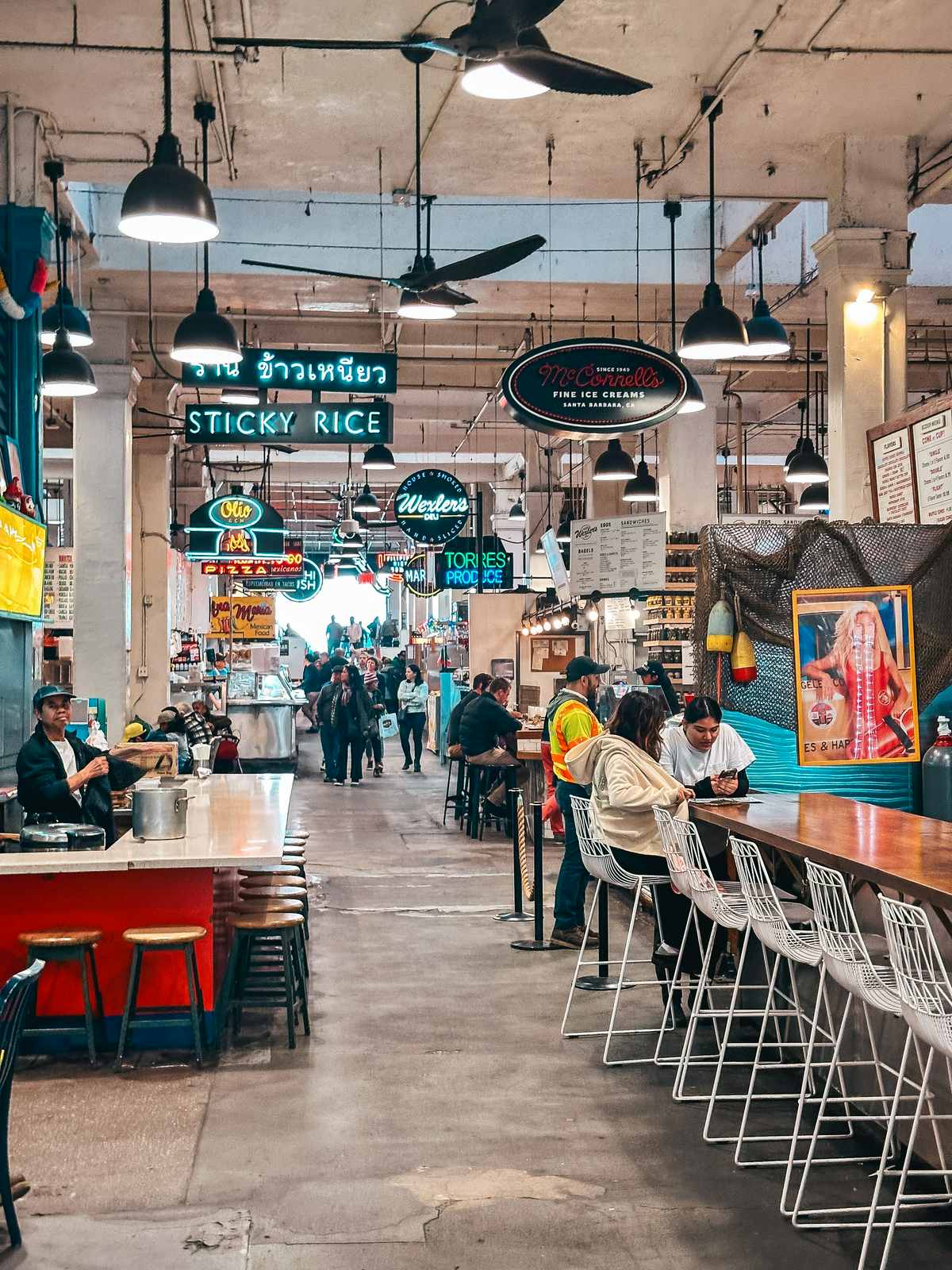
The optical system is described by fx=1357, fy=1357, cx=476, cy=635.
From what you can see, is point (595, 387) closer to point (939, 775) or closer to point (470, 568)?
point (939, 775)

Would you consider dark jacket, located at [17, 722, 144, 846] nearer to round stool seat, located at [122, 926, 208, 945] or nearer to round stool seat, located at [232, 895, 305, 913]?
round stool seat, located at [232, 895, 305, 913]

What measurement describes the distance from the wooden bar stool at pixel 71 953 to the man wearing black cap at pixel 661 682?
7.09m

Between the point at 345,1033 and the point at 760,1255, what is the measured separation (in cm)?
293

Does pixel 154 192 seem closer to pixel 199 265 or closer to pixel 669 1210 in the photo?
pixel 669 1210

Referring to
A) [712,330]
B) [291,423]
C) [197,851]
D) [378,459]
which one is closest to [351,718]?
[378,459]

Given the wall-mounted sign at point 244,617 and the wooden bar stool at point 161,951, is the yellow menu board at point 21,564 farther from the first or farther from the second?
the wall-mounted sign at point 244,617

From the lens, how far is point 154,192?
5.54 metres

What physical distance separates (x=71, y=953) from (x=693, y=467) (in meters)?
10.8

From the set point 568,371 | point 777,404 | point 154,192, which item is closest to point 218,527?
point 777,404

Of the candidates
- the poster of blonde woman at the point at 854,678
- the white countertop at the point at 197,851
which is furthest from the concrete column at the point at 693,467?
the white countertop at the point at 197,851

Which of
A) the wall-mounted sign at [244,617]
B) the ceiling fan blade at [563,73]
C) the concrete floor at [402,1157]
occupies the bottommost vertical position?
the concrete floor at [402,1157]

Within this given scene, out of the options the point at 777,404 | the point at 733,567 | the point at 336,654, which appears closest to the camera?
Answer: the point at 733,567

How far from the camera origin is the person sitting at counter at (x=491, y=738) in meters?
13.2

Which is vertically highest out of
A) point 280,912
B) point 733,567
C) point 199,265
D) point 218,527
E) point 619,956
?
point 199,265
